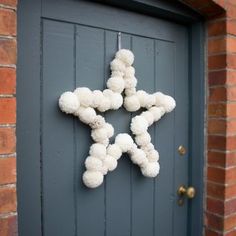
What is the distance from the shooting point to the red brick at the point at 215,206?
1.88 m

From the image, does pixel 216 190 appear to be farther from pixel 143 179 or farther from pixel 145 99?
pixel 145 99

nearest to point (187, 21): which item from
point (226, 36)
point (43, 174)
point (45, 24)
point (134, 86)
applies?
point (226, 36)

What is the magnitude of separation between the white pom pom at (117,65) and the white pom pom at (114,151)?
0.38 metres

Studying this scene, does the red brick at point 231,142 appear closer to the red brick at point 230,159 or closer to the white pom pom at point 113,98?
the red brick at point 230,159

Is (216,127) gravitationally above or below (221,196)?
above

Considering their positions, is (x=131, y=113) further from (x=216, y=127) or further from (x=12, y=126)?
(x=12, y=126)

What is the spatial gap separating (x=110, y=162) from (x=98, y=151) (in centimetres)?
8

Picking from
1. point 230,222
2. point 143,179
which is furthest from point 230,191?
point 143,179

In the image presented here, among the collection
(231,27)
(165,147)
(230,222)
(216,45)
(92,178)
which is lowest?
(230,222)

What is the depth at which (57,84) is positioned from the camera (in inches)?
57.0

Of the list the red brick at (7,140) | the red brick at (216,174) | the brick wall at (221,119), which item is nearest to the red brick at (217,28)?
the brick wall at (221,119)

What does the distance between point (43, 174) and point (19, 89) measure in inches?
15.5

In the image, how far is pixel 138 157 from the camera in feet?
5.33

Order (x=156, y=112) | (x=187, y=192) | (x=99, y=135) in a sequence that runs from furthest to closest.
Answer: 1. (x=187, y=192)
2. (x=156, y=112)
3. (x=99, y=135)
